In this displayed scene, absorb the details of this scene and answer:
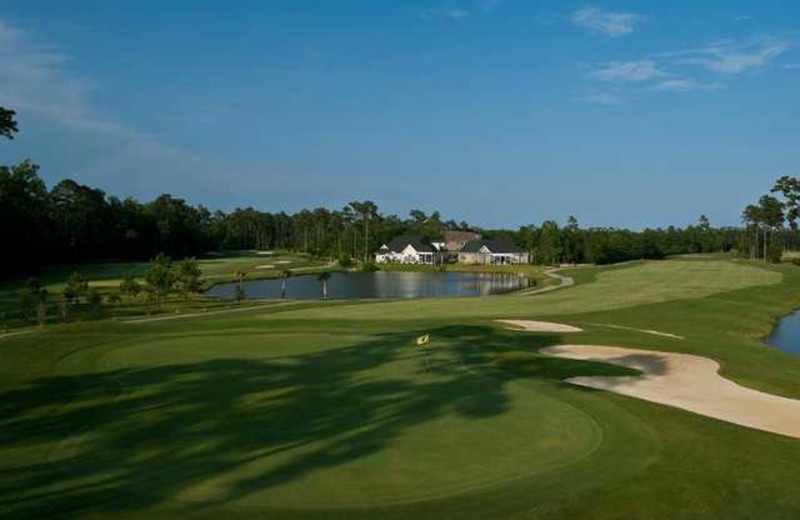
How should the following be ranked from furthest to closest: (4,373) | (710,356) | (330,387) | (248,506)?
1. (710,356)
2. (4,373)
3. (330,387)
4. (248,506)

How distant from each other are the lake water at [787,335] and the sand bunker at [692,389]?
52.0ft

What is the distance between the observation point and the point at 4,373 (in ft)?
65.1

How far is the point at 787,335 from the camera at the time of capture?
1705 inches

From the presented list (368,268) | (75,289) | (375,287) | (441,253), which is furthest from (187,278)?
(441,253)

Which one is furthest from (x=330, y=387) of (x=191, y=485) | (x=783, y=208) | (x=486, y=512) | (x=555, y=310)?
(x=783, y=208)

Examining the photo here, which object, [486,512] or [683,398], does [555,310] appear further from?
[486,512]

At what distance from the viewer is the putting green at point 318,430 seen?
36.4ft

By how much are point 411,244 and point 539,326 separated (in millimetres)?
124833

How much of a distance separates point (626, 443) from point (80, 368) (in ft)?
49.9

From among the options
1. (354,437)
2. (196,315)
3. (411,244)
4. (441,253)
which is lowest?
(196,315)

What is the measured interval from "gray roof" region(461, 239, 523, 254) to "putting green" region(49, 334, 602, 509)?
5557 inches

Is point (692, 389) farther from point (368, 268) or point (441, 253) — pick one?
point (441, 253)

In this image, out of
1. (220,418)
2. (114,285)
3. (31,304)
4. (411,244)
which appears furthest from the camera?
(411,244)

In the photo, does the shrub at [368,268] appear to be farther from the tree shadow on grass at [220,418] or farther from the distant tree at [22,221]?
the tree shadow on grass at [220,418]
